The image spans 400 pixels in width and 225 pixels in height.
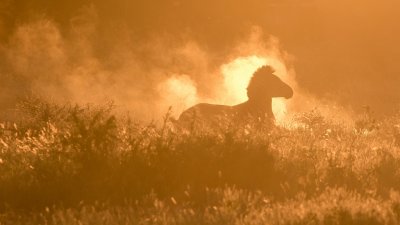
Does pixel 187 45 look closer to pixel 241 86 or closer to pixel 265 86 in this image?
pixel 241 86

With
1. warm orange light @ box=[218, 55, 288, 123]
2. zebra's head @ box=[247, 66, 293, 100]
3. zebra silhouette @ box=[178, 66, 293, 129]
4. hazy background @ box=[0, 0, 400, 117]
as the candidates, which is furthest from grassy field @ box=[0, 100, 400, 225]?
hazy background @ box=[0, 0, 400, 117]

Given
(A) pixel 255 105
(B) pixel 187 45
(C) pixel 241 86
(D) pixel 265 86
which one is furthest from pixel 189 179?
(B) pixel 187 45

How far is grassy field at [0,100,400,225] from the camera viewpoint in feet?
30.0

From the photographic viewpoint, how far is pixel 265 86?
20.5 metres

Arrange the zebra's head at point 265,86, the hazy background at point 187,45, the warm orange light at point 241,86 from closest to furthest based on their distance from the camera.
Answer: the zebra's head at point 265,86, the warm orange light at point 241,86, the hazy background at point 187,45

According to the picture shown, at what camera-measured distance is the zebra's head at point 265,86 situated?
20.2m

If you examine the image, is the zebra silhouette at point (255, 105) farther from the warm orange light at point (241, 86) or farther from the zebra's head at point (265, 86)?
the warm orange light at point (241, 86)

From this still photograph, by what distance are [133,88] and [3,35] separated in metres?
10.5

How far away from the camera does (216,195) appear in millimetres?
10344

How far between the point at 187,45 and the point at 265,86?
88.8ft

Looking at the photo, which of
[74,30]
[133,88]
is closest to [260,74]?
[133,88]

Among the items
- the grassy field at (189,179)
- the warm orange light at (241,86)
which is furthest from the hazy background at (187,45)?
the grassy field at (189,179)

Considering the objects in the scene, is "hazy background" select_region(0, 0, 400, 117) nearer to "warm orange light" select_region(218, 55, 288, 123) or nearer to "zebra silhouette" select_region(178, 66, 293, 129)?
"warm orange light" select_region(218, 55, 288, 123)

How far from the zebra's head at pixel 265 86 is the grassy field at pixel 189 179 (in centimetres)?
657
